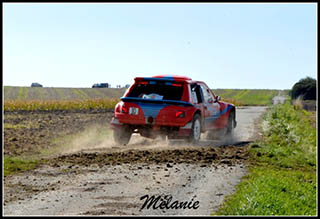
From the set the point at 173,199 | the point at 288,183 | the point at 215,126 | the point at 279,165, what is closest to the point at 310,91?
the point at 215,126

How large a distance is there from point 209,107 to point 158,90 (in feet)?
6.41

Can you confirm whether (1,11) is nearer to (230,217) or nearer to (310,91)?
(230,217)

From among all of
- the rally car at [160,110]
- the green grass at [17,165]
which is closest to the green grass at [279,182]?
the rally car at [160,110]

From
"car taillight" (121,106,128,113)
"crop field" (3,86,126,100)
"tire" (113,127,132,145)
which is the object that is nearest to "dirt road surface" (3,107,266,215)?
"tire" (113,127,132,145)

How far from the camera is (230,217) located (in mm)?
6297

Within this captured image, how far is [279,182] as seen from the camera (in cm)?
904

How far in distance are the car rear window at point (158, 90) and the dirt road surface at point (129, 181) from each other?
128 cm

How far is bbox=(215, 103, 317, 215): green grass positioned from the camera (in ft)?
23.3

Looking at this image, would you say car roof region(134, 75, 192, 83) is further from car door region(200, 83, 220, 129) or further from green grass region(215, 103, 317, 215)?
green grass region(215, 103, 317, 215)

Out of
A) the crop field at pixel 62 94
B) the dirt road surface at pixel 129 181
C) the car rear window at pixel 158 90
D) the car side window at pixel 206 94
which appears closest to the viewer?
the dirt road surface at pixel 129 181

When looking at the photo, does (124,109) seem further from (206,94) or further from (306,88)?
(306,88)

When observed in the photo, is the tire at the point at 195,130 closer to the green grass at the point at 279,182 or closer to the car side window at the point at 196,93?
the car side window at the point at 196,93

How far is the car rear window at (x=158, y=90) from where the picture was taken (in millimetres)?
12859

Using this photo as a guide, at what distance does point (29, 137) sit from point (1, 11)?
1050 cm
